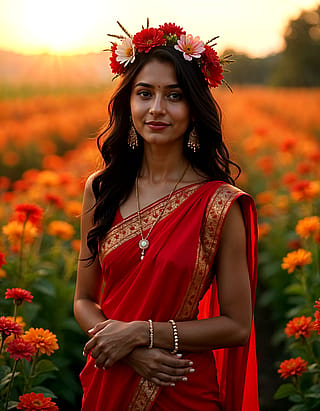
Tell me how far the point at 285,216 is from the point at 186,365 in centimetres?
338

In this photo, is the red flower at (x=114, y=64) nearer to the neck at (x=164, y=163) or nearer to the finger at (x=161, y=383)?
the neck at (x=164, y=163)

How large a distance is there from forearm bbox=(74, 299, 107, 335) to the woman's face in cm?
61

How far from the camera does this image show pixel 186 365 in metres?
1.95

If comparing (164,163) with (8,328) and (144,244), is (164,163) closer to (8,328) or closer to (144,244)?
(144,244)

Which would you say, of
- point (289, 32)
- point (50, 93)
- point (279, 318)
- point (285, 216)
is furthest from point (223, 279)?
point (289, 32)

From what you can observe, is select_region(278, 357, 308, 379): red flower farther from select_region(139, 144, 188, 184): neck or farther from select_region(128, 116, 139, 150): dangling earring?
select_region(128, 116, 139, 150): dangling earring

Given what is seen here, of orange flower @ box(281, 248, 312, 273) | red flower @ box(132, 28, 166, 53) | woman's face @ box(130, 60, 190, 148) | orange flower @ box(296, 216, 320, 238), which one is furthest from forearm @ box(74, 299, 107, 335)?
orange flower @ box(296, 216, 320, 238)

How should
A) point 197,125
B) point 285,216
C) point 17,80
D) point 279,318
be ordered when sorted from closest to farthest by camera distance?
point 197,125, point 279,318, point 285,216, point 17,80

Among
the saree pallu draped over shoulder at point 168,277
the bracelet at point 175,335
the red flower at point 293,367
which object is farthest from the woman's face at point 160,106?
the red flower at point 293,367

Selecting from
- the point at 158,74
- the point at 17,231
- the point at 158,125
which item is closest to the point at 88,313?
the point at 158,125

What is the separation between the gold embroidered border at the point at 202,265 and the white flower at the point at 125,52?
584 mm

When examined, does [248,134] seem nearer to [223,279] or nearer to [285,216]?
[285,216]

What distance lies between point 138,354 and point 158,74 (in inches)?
35.2

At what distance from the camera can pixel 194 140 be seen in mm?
2160
